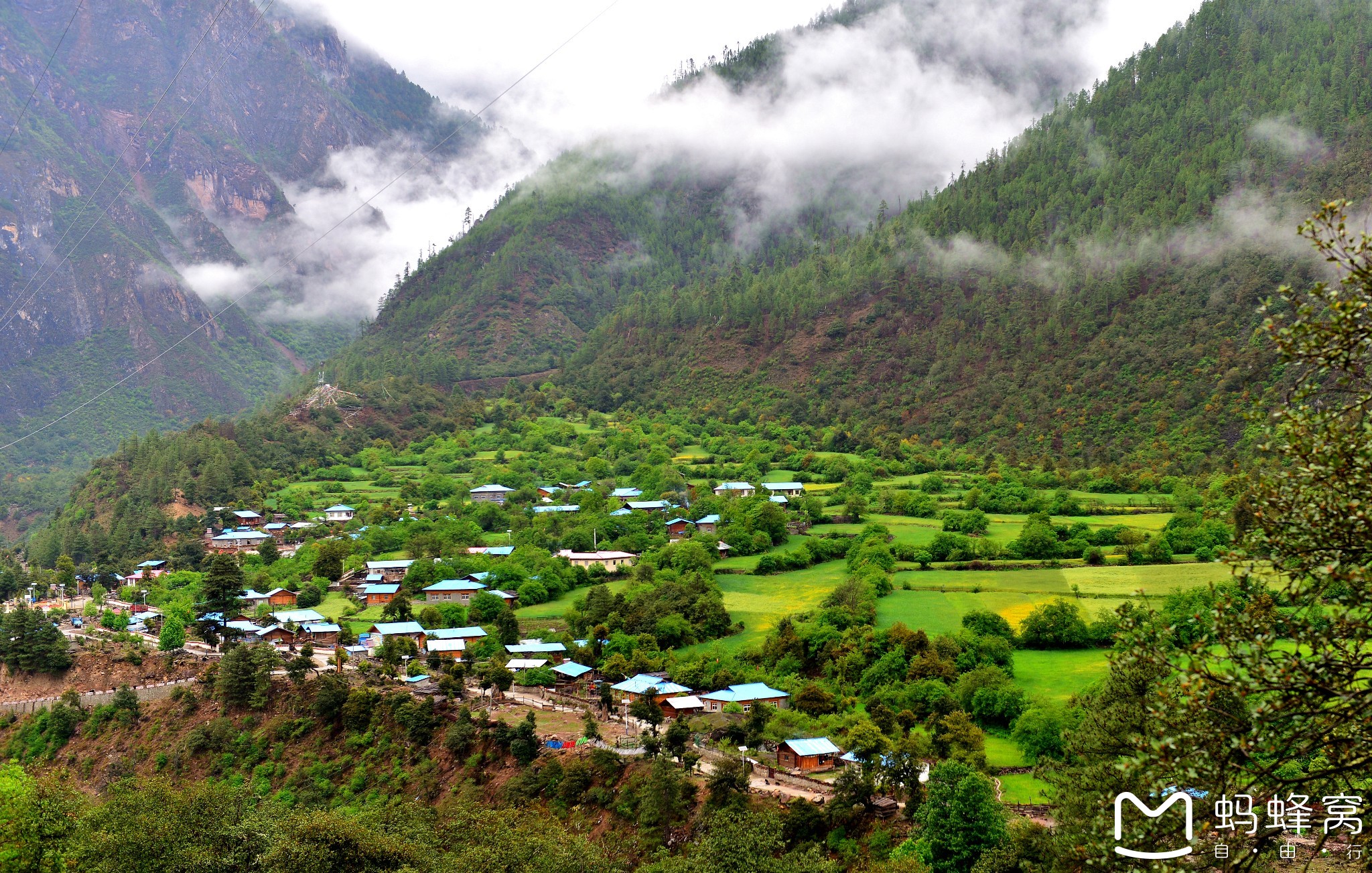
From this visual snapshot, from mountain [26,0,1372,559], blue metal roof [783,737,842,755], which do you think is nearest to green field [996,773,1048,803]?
blue metal roof [783,737,842,755]

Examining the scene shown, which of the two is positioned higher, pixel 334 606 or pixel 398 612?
pixel 398 612

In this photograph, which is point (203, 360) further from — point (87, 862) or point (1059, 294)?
point (87, 862)

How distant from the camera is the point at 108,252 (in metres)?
147

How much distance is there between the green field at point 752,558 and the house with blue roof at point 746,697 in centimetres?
1716

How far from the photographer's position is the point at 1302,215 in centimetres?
6800

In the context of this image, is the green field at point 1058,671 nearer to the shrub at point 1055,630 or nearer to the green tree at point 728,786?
the shrub at point 1055,630

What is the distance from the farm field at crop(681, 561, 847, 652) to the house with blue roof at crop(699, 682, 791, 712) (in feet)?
16.0

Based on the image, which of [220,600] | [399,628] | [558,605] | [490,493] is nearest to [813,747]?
[399,628]

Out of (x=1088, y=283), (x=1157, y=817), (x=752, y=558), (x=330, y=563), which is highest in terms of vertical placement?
(x=1088, y=283)

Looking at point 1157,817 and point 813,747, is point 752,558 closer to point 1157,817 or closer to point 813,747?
point 813,747

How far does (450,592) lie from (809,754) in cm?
2610

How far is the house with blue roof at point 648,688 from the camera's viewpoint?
34.3 metres

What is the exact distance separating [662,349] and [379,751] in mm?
75962

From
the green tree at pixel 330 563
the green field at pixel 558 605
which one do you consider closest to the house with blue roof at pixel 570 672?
the green field at pixel 558 605
